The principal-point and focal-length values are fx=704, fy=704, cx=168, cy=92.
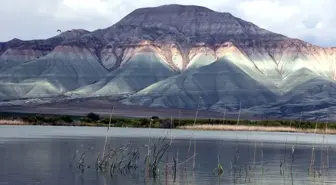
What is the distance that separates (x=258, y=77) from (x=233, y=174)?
16103 centimetres

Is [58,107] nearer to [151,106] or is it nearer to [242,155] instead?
[151,106]

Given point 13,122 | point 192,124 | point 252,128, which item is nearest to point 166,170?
point 252,128

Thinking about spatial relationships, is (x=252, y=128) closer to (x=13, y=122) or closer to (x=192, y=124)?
(x=192, y=124)

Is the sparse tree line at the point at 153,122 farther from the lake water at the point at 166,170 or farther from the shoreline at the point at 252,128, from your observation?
the lake water at the point at 166,170

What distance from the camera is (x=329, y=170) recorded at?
39.0 metres

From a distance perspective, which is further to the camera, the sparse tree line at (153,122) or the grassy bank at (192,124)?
the sparse tree line at (153,122)

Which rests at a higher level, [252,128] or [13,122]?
[13,122]

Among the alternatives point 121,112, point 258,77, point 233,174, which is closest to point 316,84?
point 258,77

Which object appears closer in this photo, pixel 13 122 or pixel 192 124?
pixel 192 124

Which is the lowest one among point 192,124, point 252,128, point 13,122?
point 252,128

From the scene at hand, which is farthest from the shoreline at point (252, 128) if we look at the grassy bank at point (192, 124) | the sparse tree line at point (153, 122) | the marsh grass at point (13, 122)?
the marsh grass at point (13, 122)

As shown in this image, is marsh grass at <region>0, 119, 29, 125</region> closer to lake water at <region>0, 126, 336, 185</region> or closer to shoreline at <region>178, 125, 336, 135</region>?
shoreline at <region>178, 125, 336, 135</region>

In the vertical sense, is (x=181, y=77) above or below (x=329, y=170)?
above

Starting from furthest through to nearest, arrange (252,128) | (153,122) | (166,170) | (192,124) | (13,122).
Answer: (13,122), (153,122), (192,124), (252,128), (166,170)
